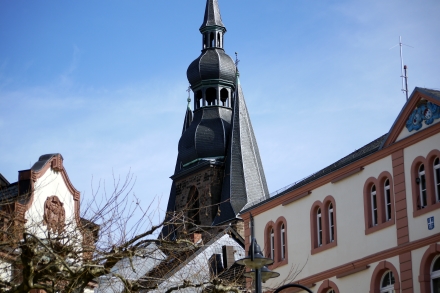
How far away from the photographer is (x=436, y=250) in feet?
106

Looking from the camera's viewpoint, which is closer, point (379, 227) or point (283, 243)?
point (379, 227)

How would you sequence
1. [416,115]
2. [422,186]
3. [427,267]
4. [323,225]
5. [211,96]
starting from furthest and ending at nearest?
[211,96]
[323,225]
[416,115]
[422,186]
[427,267]

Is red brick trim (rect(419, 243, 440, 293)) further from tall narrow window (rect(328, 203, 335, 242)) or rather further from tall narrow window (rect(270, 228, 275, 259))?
tall narrow window (rect(270, 228, 275, 259))

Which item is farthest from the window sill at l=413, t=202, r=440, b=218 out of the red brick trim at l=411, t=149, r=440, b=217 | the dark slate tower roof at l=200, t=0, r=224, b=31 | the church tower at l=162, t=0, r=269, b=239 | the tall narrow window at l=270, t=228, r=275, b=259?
the dark slate tower roof at l=200, t=0, r=224, b=31

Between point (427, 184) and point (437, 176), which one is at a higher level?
point (437, 176)

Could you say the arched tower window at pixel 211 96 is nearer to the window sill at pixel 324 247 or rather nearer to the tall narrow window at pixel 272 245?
the tall narrow window at pixel 272 245

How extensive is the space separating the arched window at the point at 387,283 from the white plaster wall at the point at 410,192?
1840 mm

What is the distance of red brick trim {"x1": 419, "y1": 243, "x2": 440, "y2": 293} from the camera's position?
1283 inches

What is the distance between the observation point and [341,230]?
37.5m

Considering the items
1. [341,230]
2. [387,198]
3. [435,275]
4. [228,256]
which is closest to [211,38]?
[228,256]

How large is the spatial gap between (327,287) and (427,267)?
551cm

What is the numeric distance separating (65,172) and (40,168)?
166cm

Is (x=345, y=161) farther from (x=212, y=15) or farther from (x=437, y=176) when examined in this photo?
(x=212, y=15)

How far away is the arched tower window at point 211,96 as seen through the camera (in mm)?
83438
